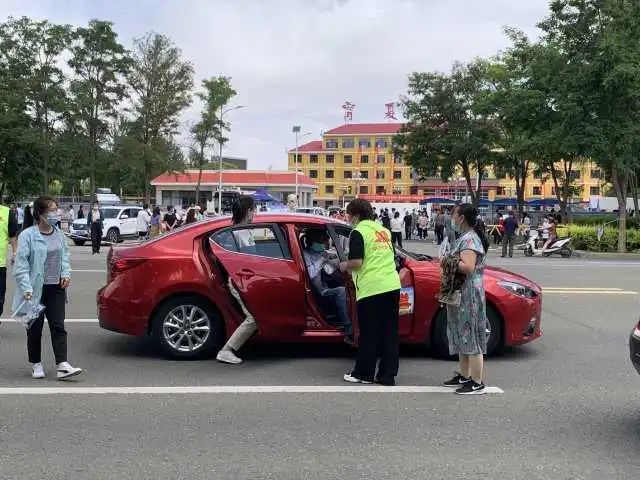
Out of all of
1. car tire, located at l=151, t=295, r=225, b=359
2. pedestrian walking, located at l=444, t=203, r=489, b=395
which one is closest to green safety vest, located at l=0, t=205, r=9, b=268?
car tire, located at l=151, t=295, r=225, b=359

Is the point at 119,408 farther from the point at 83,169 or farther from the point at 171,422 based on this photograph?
the point at 83,169

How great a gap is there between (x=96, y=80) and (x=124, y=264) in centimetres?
4590

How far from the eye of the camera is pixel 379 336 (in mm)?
5789

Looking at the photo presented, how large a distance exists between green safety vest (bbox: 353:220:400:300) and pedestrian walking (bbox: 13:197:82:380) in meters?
2.63

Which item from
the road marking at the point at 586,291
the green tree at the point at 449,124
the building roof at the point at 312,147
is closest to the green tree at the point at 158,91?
the green tree at the point at 449,124

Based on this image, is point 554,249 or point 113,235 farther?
point 113,235

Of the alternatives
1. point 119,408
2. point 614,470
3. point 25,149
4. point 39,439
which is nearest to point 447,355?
point 614,470

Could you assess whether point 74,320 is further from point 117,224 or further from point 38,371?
point 117,224

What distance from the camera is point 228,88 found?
180ft

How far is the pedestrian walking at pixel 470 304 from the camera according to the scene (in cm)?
539

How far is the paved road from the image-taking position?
13.3 ft

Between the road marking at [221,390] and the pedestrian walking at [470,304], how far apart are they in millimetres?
346

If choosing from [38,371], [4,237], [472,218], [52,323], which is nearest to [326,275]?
[472,218]

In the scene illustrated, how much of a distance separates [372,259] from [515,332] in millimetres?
2046
